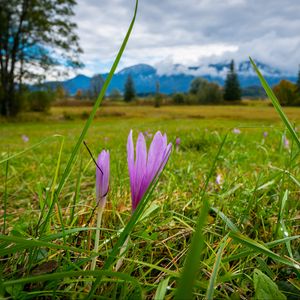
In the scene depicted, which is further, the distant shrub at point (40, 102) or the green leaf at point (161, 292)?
the distant shrub at point (40, 102)

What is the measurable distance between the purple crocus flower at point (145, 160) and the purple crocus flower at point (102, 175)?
73 millimetres

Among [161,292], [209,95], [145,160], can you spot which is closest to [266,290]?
[161,292]

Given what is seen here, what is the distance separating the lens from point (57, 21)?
22312mm

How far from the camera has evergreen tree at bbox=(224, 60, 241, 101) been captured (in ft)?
269

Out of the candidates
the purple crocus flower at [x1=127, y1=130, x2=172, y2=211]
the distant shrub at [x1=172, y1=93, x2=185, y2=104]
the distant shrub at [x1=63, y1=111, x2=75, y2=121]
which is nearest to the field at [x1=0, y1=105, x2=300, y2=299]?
the purple crocus flower at [x1=127, y1=130, x2=172, y2=211]

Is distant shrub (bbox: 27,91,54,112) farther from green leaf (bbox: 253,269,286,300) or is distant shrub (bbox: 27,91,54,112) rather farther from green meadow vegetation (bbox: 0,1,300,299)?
green leaf (bbox: 253,269,286,300)

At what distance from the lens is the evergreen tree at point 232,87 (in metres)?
82.0

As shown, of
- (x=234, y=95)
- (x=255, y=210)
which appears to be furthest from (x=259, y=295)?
(x=234, y=95)

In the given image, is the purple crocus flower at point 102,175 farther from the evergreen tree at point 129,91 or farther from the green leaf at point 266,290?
the evergreen tree at point 129,91

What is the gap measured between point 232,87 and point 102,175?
86849 millimetres

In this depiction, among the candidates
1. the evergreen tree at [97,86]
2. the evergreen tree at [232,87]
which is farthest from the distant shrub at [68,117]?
the evergreen tree at [232,87]

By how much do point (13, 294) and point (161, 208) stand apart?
27.9 inches

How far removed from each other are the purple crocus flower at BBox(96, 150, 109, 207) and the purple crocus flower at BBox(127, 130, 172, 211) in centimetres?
7

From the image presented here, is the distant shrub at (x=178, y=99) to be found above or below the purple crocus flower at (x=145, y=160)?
below
